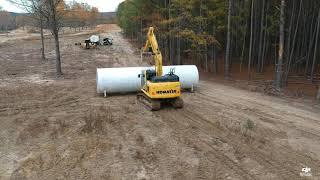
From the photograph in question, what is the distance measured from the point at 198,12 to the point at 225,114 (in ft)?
42.2

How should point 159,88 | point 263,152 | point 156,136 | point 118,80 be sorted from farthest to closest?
point 118,80 < point 159,88 < point 156,136 < point 263,152

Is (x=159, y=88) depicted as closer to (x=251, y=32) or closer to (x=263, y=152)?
(x=263, y=152)

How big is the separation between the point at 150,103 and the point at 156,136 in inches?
133

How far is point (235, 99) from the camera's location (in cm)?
1756

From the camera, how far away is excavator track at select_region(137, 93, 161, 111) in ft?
49.3

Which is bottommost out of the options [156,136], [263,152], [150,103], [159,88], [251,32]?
[263,152]

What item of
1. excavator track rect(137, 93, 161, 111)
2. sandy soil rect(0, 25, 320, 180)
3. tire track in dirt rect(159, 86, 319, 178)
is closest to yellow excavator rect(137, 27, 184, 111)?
excavator track rect(137, 93, 161, 111)

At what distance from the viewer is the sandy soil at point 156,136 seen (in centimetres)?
965

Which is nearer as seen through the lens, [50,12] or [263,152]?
[263,152]

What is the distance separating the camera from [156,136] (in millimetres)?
12188

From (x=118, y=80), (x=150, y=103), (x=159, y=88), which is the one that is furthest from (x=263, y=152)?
(x=118, y=80)

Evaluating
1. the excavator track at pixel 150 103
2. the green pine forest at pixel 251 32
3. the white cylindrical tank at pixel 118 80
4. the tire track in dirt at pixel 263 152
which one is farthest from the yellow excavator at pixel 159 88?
the green pine forest at pixel 251 32

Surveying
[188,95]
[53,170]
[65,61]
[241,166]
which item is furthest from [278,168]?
[65,61]

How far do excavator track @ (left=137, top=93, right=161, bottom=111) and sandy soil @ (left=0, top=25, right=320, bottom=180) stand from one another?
0.85 feet
